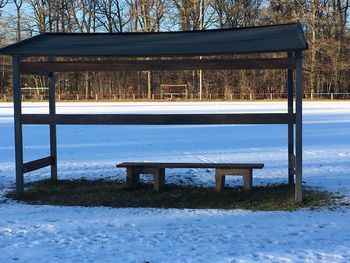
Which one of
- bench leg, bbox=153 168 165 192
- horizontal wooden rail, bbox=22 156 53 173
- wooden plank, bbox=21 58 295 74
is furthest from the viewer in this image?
bench leg, bbox=153 168 165 192

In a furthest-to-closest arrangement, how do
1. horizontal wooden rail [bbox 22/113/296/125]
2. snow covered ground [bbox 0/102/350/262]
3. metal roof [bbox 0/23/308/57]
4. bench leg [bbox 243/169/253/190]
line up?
bench leg [bbox 243/169/253/190] → horizontal wooden rail [bbox 22/113/296/125] → metal roof [bbox 0/23/308/57] → snow covered ground [bbox 0/102/350/262]

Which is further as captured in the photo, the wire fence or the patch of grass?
the wire fence

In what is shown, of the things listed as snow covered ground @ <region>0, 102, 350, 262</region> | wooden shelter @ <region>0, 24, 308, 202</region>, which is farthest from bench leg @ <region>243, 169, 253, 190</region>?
snow covered ground @ <region>0, 102, 350, 262</region>

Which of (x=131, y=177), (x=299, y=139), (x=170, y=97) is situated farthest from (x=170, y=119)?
(x=170, y=97)

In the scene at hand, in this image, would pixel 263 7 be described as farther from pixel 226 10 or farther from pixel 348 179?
pixel 348 179

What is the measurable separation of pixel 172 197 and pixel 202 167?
3.12 feet

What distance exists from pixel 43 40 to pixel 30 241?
4872 millimetres

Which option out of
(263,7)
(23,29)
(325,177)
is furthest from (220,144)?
(23,29)

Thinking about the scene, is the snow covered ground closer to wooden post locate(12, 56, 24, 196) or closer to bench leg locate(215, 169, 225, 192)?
wooden post locate(12, 56, 24, 196)

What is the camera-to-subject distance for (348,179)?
410 inches

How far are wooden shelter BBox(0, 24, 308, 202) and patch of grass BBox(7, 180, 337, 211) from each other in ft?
1.16

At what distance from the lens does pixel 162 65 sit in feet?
29.6

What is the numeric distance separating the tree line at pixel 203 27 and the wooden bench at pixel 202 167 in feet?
159

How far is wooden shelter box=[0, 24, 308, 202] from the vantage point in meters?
8.44
